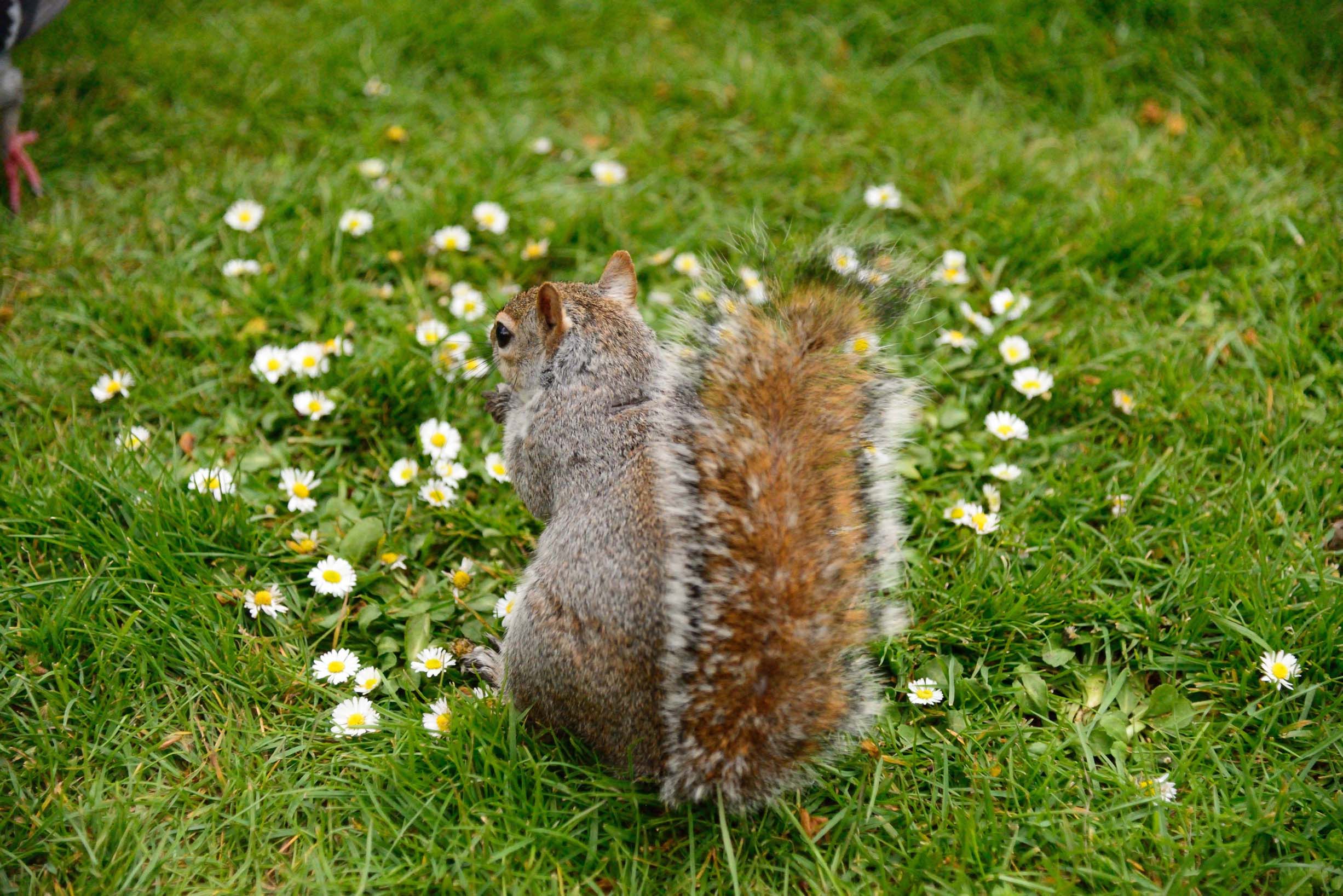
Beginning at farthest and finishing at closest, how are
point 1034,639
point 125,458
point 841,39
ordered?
point 841,39 < point 125,458 < point 1034,639

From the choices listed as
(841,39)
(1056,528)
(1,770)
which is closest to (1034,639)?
(1056,528)

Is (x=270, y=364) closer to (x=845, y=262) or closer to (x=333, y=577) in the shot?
(x=333, y=577)

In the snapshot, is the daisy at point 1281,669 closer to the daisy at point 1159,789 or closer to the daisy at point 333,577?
the daisy at point 1159,789

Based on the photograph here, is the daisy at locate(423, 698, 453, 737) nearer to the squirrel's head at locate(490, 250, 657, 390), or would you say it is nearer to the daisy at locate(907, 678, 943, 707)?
the squirrel's head at locate(490, 250, 657, 390)

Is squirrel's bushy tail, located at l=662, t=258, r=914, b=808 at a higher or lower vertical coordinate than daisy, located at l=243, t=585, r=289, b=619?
higher

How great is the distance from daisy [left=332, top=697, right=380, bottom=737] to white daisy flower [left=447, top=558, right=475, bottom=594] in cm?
38

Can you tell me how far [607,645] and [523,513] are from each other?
856 mm

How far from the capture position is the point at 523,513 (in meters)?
2.67

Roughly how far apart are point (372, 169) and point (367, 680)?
2.01 meters

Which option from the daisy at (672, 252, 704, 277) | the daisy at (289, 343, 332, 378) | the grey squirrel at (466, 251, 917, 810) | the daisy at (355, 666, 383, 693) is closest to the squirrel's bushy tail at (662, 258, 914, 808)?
the grey squirrel at (466, 251, 917, 810)

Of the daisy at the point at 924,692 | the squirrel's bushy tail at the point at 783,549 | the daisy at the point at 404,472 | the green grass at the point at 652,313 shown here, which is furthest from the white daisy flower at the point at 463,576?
the daisy at the point at 924,692

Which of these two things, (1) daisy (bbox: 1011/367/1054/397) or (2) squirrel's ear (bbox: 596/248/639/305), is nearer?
(2) squirrel's ear (bbox: 596/248/639/305)

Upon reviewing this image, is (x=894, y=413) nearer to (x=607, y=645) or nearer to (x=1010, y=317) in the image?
(x=607, y=645)

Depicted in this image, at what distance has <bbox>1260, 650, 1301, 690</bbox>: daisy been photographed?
2.20 metres
